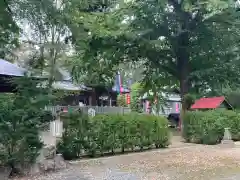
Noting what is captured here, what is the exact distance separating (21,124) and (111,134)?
4031 mm

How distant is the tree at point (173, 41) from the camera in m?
17.3

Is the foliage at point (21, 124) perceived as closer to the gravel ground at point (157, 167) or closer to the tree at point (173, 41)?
the gravel ground at point (157, 167)

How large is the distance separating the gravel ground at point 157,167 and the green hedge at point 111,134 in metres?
0.52

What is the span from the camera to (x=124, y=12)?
17734 millimetres

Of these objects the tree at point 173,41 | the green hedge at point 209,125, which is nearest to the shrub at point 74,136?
the tree at point 173,41

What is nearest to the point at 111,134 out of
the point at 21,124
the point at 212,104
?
the point at 21,124

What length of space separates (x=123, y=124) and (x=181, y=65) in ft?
31.8

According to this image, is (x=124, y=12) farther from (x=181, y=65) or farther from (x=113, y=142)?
(x=113, y=142)

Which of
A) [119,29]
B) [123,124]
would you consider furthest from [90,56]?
[123,124]

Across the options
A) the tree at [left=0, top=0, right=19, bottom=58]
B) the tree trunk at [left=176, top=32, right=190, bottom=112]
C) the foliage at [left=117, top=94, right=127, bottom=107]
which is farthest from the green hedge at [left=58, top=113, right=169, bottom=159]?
the foliage at [left=117, top=94, right=127, bottom=107]

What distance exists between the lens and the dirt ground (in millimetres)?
7918

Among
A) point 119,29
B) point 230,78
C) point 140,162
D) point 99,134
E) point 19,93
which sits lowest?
point 140,162

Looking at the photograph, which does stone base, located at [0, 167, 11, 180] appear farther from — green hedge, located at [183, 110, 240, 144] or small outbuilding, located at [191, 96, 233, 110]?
small outbuilding, located at [191, 96, 233, 110]

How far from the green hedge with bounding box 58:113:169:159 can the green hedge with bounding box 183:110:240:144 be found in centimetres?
271
